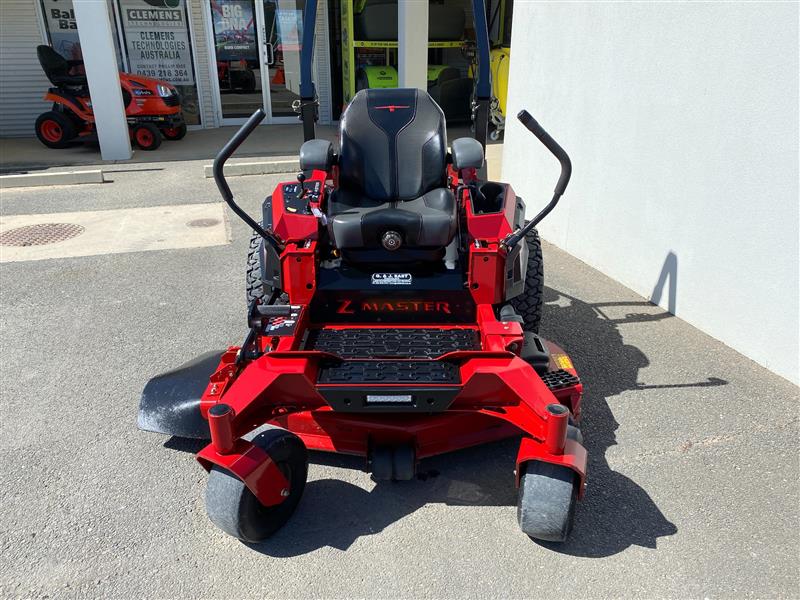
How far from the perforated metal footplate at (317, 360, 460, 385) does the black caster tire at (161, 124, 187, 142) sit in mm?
8772

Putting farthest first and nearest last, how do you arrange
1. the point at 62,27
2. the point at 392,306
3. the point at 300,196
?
the point at 62,27, the point at 300,196, the point at 392,306

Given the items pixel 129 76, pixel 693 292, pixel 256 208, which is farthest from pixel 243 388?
pixel 129 76

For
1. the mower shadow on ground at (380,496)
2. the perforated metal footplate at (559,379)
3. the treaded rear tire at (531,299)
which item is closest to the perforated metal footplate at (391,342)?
the perforated metal footplate at (559,379)

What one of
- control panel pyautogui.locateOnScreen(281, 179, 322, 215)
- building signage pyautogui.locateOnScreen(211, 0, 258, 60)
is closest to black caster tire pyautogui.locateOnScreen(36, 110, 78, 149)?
building signage pyautogui.locateOnScreen(211, 0, 258, 60)

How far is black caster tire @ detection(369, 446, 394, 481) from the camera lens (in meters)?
2.58

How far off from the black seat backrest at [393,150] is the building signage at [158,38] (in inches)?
332

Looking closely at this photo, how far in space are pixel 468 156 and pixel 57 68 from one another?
7.99m

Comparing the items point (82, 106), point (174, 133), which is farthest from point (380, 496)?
point (174, 133)

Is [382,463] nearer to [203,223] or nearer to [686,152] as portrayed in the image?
[686,152]

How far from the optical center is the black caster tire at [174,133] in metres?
10.1

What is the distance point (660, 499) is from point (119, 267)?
4.39 m

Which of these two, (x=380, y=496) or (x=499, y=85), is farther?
(x=499, y=85)

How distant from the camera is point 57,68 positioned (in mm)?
9109

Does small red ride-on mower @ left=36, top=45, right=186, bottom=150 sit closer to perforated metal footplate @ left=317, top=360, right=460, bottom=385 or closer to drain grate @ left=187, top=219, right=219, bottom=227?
drain grate @ left=187, top=219, right=219, bottom=227
